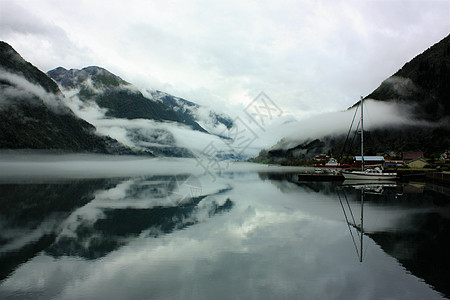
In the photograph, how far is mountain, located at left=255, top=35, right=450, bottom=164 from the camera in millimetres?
132250

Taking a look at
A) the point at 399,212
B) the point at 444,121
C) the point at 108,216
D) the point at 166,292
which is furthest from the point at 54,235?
the point at 444,121

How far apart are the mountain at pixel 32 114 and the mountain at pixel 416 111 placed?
445 ft

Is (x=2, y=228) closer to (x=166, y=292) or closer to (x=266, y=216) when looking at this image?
(x=166, y=292)

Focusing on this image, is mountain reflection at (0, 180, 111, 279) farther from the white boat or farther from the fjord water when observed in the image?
the white boat

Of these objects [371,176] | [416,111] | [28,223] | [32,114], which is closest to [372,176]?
[371,176]

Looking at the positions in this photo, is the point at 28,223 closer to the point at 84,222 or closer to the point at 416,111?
the point at 84,222

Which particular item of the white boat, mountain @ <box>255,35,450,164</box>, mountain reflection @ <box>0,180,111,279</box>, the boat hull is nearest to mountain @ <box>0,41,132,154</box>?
mountain @ <box>255,35,450,164</box>

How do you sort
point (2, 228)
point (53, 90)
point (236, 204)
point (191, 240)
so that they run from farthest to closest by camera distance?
point (53, 90) → point (236, 204) → point (2, 228) → point (191, 240)

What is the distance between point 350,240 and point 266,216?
6.35 meters

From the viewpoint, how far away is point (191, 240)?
13000 millimetres

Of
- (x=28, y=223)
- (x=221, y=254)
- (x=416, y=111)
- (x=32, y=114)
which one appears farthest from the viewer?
(x=32, y=114)

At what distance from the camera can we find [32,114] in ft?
557

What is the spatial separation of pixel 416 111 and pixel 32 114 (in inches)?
8111

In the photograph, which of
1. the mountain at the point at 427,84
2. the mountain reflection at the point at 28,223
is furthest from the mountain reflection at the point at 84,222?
the mountain at the point at 427,84
